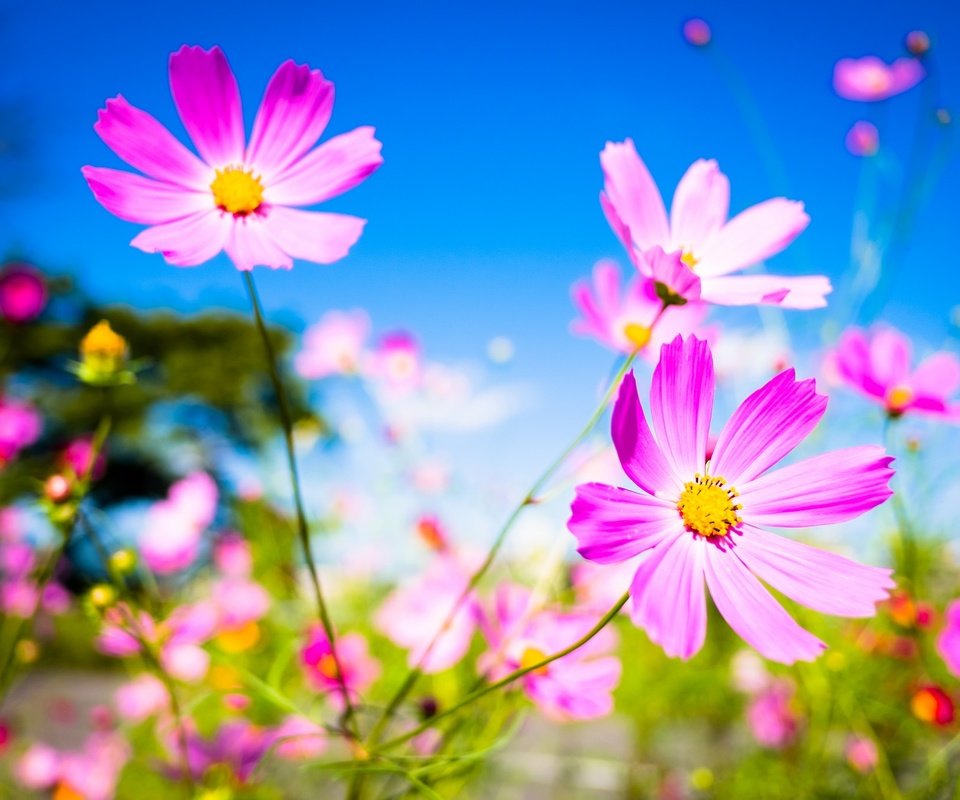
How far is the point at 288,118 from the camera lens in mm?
404

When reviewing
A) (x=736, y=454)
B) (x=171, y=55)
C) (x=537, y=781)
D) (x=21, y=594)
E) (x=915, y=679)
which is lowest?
(x=537, y=781)

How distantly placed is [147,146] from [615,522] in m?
0.30

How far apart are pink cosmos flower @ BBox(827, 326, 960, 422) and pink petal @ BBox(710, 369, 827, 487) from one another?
13.3 inches

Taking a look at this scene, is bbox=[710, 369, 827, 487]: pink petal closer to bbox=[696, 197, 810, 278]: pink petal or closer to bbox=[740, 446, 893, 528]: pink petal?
bbox=[740, 446, 893, 528]: pink petal

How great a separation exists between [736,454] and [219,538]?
1.47 meters

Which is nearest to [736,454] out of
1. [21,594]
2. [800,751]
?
[800,751]

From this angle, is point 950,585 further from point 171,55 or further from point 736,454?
point 171,55

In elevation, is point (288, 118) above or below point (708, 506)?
above

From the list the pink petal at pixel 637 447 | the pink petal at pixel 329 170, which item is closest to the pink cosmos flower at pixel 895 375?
the pink petal at pixel 637 447

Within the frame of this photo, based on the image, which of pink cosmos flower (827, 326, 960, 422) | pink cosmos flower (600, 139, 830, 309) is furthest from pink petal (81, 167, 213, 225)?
pink cosmos flower (827, 326, 960, 422)

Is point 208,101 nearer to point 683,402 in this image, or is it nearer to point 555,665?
point 683,402

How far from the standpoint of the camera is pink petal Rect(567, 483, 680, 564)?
288 millimetres

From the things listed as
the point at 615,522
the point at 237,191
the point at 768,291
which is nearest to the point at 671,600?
the point at 615,522

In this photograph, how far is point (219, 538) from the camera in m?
1.62
